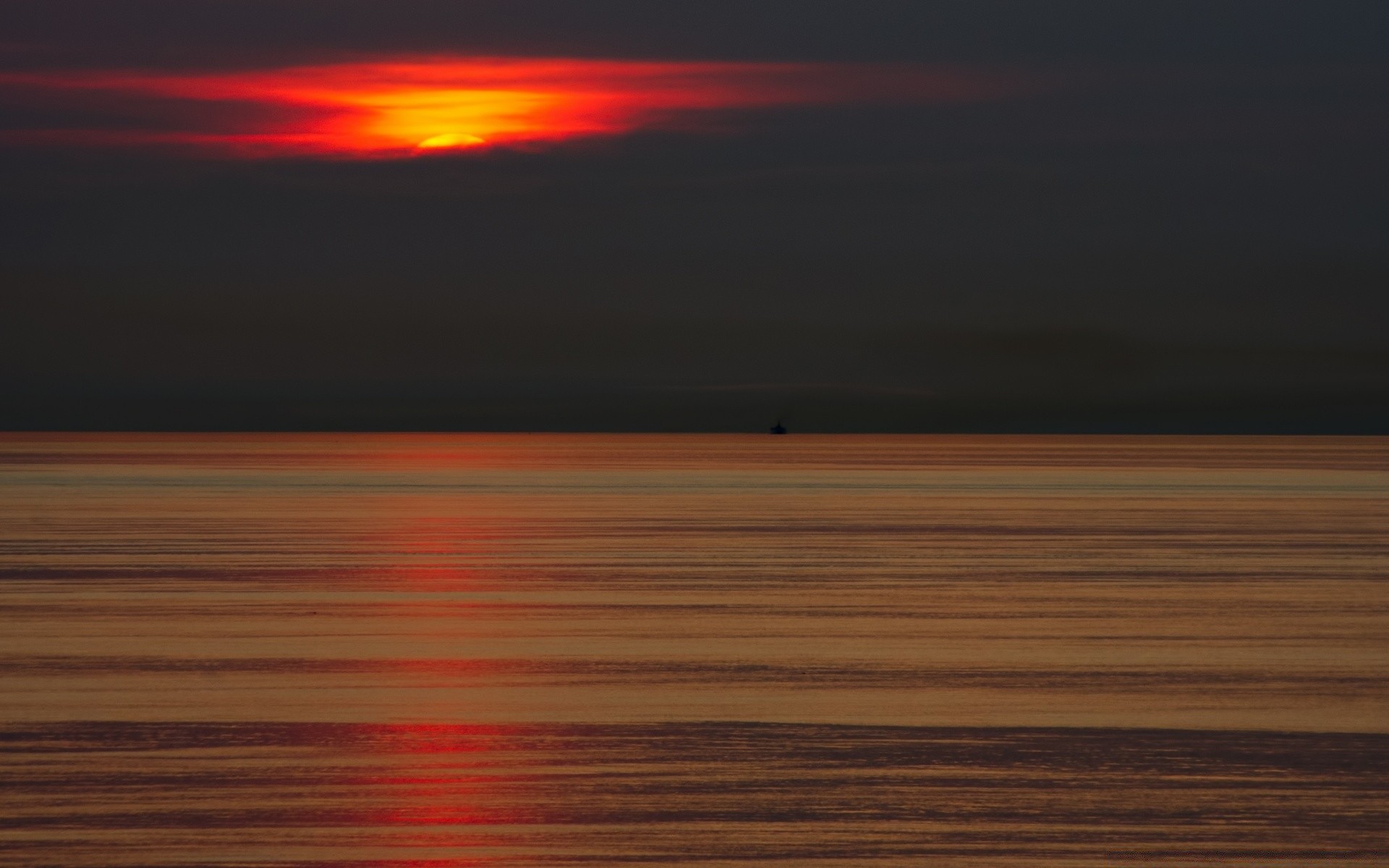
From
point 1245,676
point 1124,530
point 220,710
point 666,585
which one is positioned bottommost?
point 220,710

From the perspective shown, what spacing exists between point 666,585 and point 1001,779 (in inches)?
569

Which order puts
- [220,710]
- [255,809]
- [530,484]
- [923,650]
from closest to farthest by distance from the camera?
[255,809] < [220,710] < [923,650] < [530,484]

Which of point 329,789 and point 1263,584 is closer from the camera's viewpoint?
point 329,789

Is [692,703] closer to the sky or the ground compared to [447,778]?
closer to the sky

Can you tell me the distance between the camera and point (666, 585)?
→ 26.3m

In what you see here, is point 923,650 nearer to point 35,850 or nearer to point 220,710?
point 220,710

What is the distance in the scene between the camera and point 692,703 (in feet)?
50.1

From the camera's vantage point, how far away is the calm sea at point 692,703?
10.6 m

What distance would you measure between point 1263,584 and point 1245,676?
10.9 metres

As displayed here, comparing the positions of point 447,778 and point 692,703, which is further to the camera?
point 692,703

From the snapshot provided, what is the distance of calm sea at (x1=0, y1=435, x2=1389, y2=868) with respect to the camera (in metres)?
10.6

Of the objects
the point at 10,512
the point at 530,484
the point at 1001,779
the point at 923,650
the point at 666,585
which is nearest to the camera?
the point at 1001,779

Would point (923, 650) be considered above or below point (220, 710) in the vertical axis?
above

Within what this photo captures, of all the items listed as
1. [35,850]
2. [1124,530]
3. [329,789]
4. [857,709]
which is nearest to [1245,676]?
[857,709]
